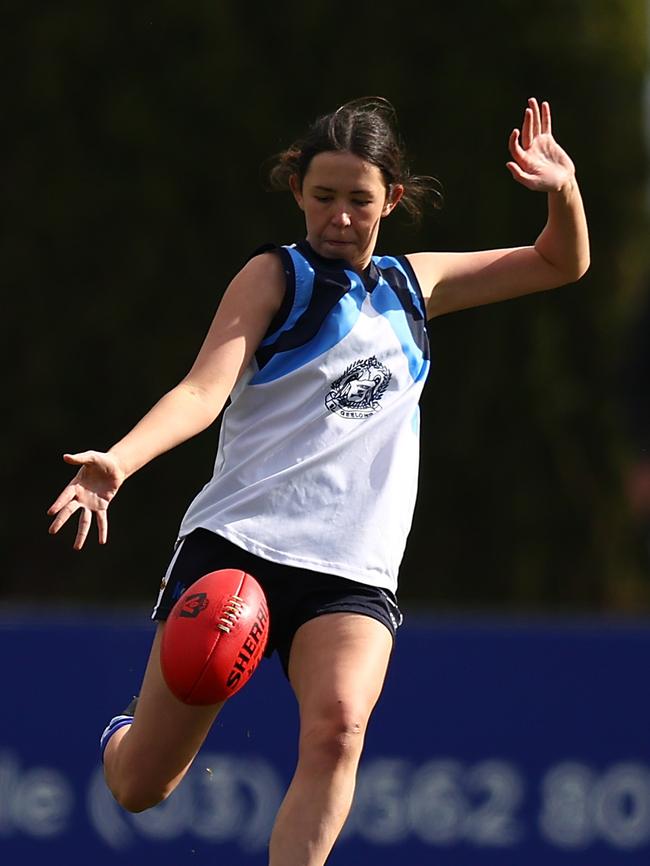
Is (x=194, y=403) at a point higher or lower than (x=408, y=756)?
higher

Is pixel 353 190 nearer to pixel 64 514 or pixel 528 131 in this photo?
pixel 528 131

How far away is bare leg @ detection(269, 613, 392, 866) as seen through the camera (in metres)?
3.80

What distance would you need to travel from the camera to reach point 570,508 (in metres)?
9.47

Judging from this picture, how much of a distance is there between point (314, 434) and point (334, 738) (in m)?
0.72

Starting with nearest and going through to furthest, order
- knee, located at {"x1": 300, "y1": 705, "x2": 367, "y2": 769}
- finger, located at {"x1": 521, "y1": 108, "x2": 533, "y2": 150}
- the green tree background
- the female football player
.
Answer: knee, located at {"x1": 300, "y1": 705, "x2": 367, "y2": 769} < the female football player < finger, located at {"x1": 521, "y1": 108, "x2": 533, "y2": 150} < the green tree background

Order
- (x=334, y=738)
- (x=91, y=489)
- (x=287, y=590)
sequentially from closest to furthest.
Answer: (x=91, y=489) < (x=334, y=738) < (x=287, y=590)

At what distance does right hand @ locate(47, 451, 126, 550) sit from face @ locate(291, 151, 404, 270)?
845 millimetres

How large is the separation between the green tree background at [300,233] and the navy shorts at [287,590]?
17.3ft

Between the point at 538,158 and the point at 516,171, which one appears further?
the point at 538,158

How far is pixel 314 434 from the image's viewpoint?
13.4 feet

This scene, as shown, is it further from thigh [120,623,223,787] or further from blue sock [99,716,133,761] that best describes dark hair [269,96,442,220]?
blue sock [99,716,133,761]

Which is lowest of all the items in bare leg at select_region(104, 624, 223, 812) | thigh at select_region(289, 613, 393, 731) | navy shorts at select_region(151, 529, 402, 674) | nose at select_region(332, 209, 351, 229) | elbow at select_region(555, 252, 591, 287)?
bare leg at select_region(104, 624, 223, 812)

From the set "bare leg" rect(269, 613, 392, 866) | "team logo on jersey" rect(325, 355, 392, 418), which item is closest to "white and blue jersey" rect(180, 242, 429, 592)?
"team logo on jersey" rect(325, 355, 392, 418)

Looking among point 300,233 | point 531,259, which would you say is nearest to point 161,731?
point 531,259
